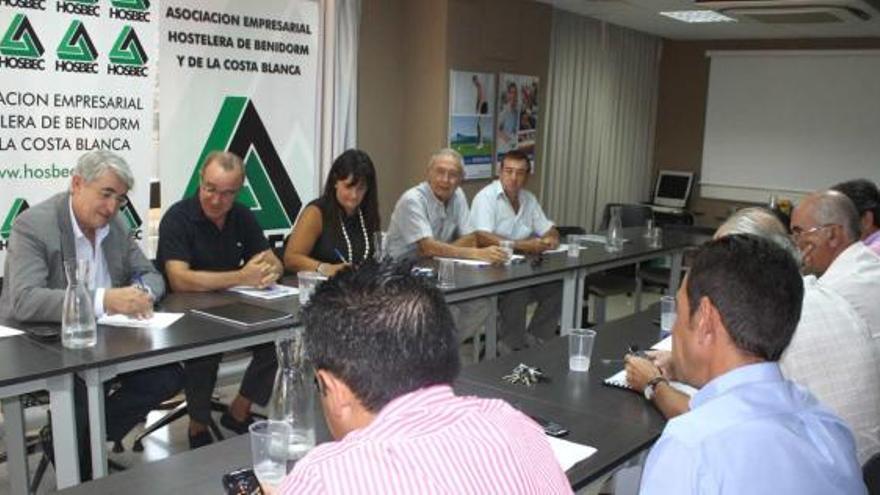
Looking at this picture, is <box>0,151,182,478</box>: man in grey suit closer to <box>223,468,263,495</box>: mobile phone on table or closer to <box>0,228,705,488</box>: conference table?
<box>0,228,705,488</box>: conference table

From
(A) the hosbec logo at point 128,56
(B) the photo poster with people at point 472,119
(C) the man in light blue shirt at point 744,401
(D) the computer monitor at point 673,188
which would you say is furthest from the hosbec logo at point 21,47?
(D) the computer monitor at point 673,188

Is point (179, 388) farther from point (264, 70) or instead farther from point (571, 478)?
point (264, 70)

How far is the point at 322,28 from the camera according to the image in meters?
5.10

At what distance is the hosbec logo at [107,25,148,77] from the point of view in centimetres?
401

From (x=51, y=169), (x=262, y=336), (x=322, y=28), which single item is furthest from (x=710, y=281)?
(x=322, y=28)

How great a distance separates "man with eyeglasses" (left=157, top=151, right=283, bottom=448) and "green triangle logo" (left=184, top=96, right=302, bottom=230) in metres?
1.18

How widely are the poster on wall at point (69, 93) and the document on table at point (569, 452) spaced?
2.71 m

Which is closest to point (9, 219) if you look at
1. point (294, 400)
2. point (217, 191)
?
point (217, 191)

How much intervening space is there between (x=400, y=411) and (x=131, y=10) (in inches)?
148

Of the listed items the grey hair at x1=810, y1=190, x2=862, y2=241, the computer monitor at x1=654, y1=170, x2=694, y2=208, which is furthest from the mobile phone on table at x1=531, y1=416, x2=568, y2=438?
the computer monitor at x1=654, y1=170, x2=694, y2=208

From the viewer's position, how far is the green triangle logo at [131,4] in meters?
4.00

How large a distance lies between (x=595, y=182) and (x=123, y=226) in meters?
5.70

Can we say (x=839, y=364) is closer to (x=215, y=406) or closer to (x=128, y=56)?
(x=215, y=406)

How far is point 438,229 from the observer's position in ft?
15.1
